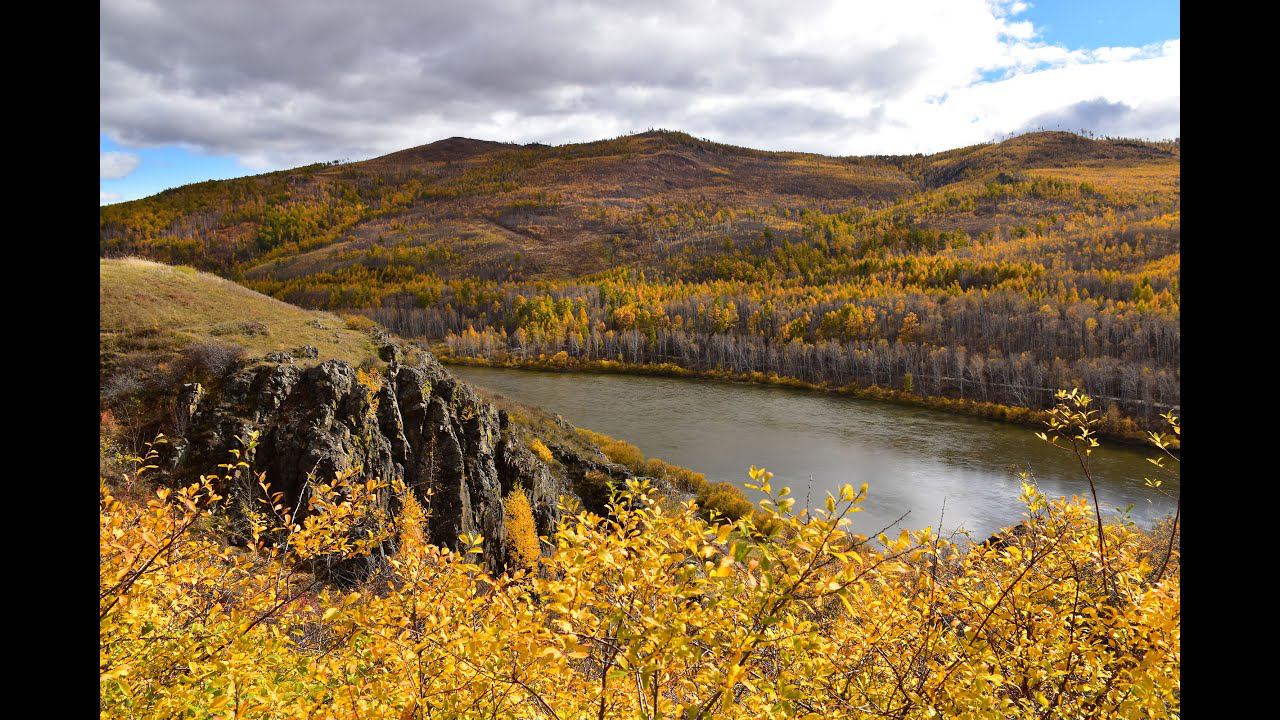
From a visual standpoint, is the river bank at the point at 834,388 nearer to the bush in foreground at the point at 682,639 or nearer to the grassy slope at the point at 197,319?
the bush in foreground at the point at 682,639

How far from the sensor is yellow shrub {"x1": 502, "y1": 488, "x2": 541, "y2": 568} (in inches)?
810

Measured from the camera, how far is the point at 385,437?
19.9 metres

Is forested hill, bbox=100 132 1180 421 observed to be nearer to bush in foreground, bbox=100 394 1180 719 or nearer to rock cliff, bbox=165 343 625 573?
rock cliff, bbox=165 343 625 573

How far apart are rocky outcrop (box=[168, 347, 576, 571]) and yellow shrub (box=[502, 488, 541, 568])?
34 cm

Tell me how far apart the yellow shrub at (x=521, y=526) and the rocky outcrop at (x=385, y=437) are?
1.12 ft

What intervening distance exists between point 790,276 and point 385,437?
11402 cm

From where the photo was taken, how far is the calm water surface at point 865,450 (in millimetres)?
32375

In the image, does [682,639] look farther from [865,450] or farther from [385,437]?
[865,450]

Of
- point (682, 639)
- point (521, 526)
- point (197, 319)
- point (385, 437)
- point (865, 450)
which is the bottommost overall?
point (865, 450)

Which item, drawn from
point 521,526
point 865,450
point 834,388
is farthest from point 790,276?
point 521,526
